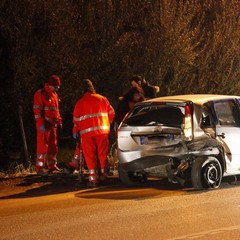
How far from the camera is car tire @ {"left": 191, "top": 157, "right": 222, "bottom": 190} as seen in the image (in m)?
10.6

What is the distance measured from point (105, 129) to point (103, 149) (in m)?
0.34

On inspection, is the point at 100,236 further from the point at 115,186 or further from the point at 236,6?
the point at 236,6

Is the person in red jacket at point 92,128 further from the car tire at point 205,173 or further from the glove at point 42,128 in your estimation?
the car tire at point 205,173

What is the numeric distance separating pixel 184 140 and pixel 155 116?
2.34ft

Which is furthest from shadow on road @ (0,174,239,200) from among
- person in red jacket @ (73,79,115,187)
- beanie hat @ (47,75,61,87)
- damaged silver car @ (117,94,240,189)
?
beanie hat @ (47,75,61,87)

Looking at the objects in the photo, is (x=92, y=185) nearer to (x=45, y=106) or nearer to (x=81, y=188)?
(x=81, y=188)

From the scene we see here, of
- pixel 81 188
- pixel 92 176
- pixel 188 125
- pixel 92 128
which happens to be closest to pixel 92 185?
pixel 92 176

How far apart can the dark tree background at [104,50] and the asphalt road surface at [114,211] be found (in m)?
2.82

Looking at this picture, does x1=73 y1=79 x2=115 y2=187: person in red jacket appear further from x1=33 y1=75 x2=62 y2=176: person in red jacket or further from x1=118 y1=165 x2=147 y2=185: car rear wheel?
x1=33 y1=75 x2=62 y2=176: person in red jacket

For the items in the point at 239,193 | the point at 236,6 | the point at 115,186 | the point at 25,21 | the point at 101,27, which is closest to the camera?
the point at 239,193

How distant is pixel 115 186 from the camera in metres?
11.5

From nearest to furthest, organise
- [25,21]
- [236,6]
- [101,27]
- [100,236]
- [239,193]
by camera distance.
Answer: [100,236]
[239,193]
[25,21]
[101,27]
[236,6]

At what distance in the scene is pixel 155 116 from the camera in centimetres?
1098

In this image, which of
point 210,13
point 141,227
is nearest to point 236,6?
point 210,13
